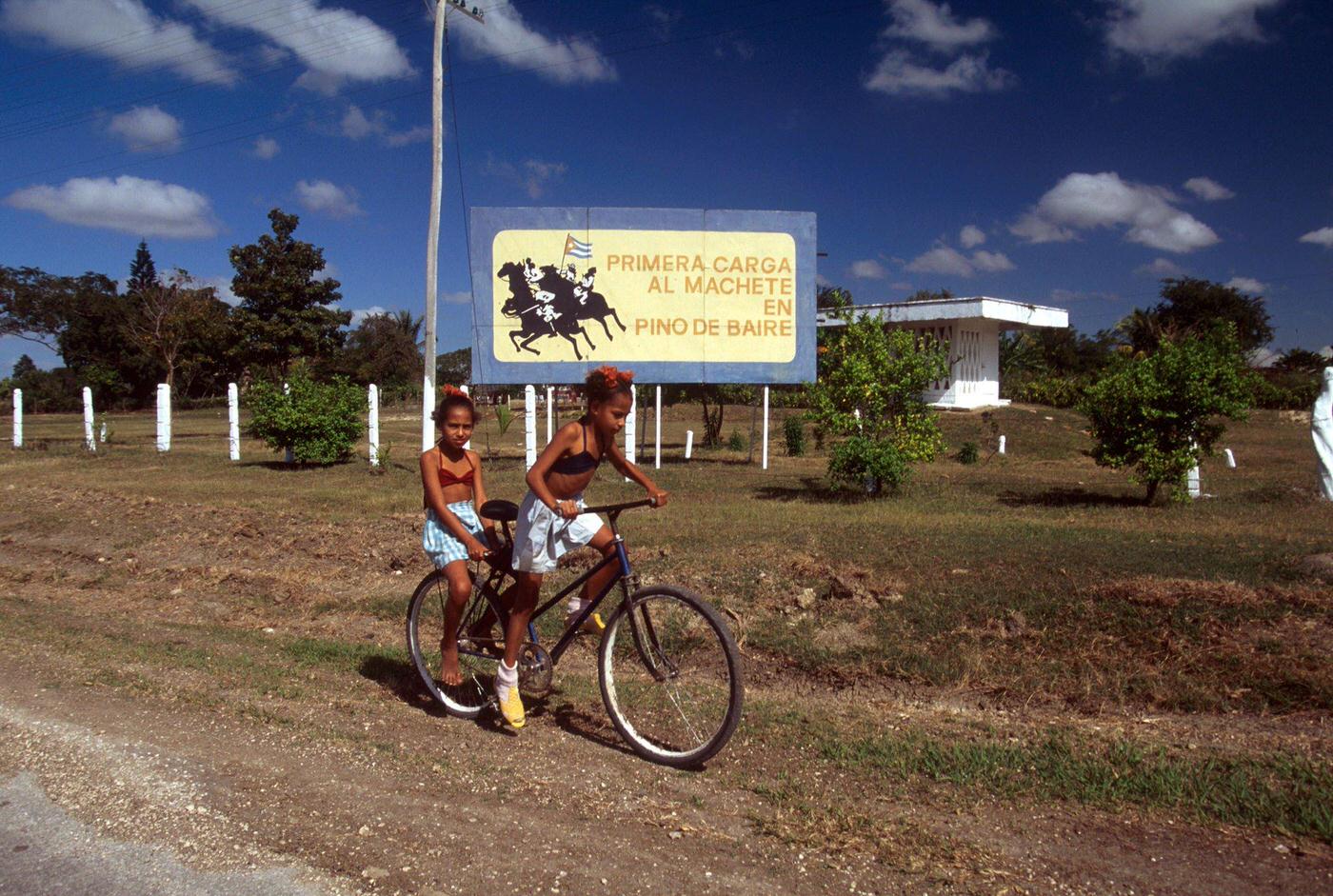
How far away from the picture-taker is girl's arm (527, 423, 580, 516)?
15.0 feet

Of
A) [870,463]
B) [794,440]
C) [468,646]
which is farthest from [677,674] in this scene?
[794,440]

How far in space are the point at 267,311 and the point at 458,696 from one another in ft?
147

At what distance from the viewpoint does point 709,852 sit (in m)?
3.58

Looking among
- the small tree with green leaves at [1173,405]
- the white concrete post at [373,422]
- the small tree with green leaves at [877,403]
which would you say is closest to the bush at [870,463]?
the small tree with green leaves at [877,403]

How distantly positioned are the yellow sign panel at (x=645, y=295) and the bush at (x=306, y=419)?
429 centimetres

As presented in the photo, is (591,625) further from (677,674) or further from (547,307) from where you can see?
(547,307)

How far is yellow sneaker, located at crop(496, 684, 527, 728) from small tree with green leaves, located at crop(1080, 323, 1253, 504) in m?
10.4

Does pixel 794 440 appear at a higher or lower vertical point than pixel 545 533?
higher

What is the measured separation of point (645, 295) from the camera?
1803cm

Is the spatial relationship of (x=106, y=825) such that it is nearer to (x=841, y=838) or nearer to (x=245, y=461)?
(x=841, y=838)

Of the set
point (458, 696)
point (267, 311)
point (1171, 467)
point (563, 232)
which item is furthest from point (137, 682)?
point (267, 311)

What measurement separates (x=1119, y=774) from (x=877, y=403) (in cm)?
1039

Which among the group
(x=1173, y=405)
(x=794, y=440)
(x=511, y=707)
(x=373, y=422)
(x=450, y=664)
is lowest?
(x=511, y=707)

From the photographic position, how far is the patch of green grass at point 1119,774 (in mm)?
3945
